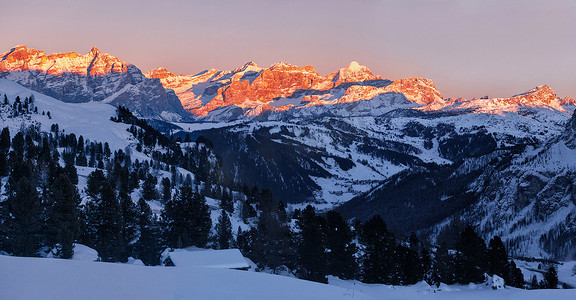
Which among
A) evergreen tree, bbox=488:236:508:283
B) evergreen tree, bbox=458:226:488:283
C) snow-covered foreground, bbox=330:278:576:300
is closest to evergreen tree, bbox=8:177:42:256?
snow-covered foreground, bbox=330:278:576:300

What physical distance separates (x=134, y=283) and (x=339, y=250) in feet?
175

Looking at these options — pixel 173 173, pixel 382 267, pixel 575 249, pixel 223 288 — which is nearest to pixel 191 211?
pixel 382 267

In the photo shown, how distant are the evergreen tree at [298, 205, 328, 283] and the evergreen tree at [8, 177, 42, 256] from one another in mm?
36437

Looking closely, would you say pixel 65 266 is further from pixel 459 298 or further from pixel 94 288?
pixel 459 298

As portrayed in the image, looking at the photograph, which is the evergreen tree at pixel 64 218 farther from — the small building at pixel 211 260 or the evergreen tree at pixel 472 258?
the evergreen tree at pixel 472 258

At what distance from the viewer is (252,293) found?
2695cm

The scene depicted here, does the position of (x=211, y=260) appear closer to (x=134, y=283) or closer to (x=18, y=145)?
(x=134, y=283)

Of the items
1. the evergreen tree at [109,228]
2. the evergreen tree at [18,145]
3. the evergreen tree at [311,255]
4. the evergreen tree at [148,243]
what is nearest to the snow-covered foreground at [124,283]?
the evergreen tree at [311,255]

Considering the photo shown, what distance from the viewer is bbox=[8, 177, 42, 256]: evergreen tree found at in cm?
6281

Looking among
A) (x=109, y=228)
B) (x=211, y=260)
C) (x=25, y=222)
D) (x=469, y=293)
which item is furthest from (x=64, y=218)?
(x=469, y=293)

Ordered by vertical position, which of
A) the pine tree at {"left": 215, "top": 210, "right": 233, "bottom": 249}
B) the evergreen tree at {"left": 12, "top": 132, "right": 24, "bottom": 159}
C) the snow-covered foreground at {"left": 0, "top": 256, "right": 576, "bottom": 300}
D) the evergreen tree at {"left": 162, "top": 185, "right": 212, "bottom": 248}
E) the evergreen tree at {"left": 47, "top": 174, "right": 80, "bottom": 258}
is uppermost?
the snow-covered foreground at {"left": 0, "top": 256, "right": 576, "bottom": 300}

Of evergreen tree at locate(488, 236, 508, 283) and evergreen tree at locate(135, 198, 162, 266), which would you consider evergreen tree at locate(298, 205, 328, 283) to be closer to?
evergreen tree at locate(488, 236, 508, 283)

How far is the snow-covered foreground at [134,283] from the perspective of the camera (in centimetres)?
2194

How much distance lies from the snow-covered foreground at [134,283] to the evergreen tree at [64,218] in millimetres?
38370
